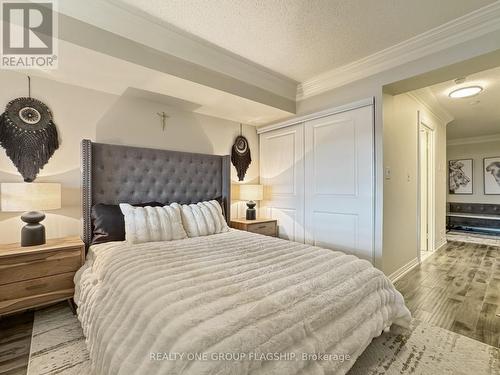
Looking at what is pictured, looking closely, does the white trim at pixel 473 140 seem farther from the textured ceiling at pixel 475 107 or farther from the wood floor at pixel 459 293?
the wood floor at pixel 459 293

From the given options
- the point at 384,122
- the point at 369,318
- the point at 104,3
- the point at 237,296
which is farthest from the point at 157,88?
the point at 369,318

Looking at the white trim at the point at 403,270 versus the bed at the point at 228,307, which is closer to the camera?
the bed at the point at 228,307

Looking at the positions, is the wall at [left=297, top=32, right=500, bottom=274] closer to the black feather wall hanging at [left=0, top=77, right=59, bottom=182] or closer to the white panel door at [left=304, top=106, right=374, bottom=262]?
the white panel door at [left=304, top=106, right=374, bottom=262]

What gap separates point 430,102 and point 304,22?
2889mm

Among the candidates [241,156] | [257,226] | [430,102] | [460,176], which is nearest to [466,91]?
[430,102]

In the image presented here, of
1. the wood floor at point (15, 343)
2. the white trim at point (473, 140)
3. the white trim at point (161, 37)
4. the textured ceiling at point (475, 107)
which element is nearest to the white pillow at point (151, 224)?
the wood floor at point (15, 343)

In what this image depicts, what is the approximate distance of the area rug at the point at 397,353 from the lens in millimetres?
1490

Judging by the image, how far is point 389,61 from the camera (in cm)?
254

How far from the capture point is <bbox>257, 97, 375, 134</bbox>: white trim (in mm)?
2714

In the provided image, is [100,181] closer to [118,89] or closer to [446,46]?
[118,89]

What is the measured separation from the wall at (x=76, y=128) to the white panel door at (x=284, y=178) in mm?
1411

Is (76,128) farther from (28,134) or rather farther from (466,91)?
(466,91)

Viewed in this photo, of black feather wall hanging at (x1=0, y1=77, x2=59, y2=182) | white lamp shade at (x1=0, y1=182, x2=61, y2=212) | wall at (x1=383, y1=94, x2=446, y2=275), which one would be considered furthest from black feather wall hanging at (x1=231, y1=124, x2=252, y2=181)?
white lamp shade at (x1=0, y1=182, x2=61, y2=212)

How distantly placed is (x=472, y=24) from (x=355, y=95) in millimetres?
1085
